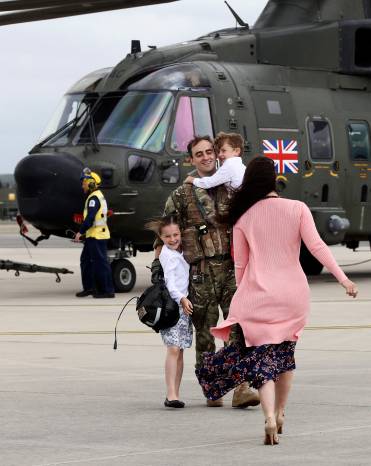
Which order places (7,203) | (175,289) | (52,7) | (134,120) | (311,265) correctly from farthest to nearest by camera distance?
(7,203), (311,265), (134,120), (52,7), (175,289)

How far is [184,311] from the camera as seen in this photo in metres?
9.99

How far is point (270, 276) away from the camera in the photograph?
8695 millimetres

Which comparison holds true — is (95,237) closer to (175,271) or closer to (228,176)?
(175,271)

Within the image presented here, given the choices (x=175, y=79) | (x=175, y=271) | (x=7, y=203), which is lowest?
(x=7, y=203)

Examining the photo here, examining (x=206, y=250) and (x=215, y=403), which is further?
(x=206, y=250)

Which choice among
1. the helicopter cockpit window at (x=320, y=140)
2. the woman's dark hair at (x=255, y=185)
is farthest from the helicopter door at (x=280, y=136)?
the woman's dark hair at (x=255, y=185)

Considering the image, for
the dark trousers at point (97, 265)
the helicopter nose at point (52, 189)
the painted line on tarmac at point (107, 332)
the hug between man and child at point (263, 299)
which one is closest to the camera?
the hug between man and child at point (263, 299)

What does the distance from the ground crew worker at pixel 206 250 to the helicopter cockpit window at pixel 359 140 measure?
43.0 feet

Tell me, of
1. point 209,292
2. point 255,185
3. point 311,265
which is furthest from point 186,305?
point 311,265

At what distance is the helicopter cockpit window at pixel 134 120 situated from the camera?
67.2 ft

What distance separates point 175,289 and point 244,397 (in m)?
0.89

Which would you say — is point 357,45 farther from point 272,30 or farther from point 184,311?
point 184,311

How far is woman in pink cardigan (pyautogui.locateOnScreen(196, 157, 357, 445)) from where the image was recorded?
28.3 feet

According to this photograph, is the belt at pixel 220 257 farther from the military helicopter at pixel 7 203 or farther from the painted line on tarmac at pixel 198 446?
the military helicopter at pixel 7 203
